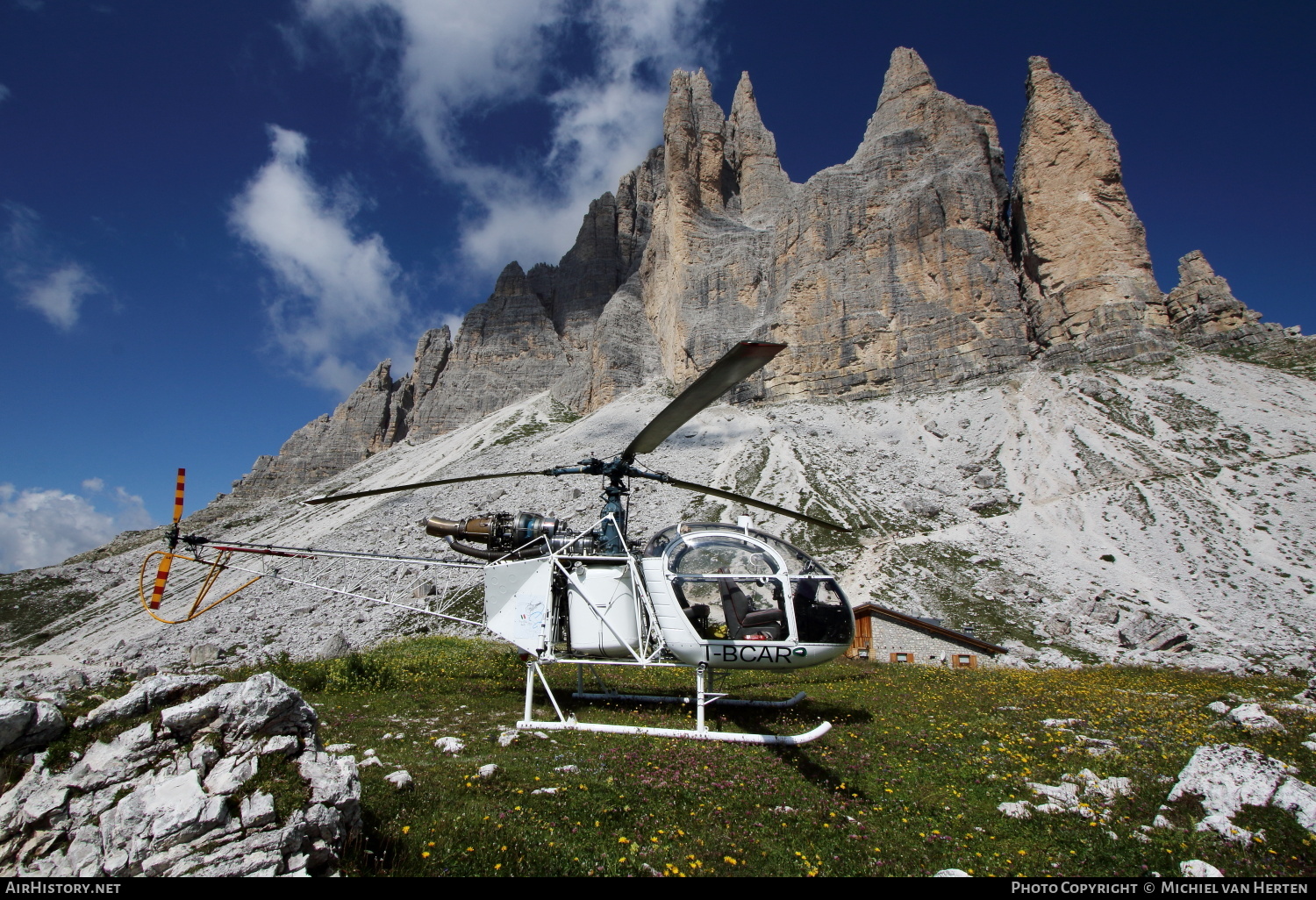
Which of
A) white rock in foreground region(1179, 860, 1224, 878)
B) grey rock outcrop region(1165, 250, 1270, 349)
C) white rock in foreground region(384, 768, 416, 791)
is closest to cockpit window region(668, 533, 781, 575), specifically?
white rock in foreground region(384, 768, 416, 791)

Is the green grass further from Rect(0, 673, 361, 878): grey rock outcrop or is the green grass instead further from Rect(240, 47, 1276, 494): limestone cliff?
Rect(240, 47, 1276, 494): limestone cliff

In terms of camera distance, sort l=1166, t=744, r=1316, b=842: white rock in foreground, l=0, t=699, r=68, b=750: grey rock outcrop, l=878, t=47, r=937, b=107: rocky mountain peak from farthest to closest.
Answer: l=878, t=47, r=937, b=107: rocky mountain peak < l=1166, t=744, r=1316, b=842: white rock in foreground < l=0, t=699, r=68, b=750: grey rock outcrop

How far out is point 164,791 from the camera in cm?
369

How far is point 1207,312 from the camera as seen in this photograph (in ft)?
189

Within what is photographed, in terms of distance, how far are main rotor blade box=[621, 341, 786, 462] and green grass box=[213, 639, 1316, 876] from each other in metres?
4.02

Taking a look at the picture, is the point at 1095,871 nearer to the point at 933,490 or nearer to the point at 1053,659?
the point at 1053,659

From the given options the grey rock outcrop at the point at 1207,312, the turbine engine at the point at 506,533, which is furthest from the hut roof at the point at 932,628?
the grey rock outcrop at the point at 1207,312

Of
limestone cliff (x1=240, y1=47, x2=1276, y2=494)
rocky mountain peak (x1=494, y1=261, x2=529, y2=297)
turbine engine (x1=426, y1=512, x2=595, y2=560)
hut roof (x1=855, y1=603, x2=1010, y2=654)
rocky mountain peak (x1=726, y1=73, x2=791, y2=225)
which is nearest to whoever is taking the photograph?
turbine engine (x1=426, y1=512, x2=595, y2=560)

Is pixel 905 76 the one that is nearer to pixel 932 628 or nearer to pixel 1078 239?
pixel 1078 239

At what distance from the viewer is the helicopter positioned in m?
8.74

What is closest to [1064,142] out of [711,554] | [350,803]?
[711,554]

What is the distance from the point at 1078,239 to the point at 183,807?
278 ft

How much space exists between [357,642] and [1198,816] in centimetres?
3324

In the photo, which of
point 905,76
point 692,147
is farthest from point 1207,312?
point 692,147
